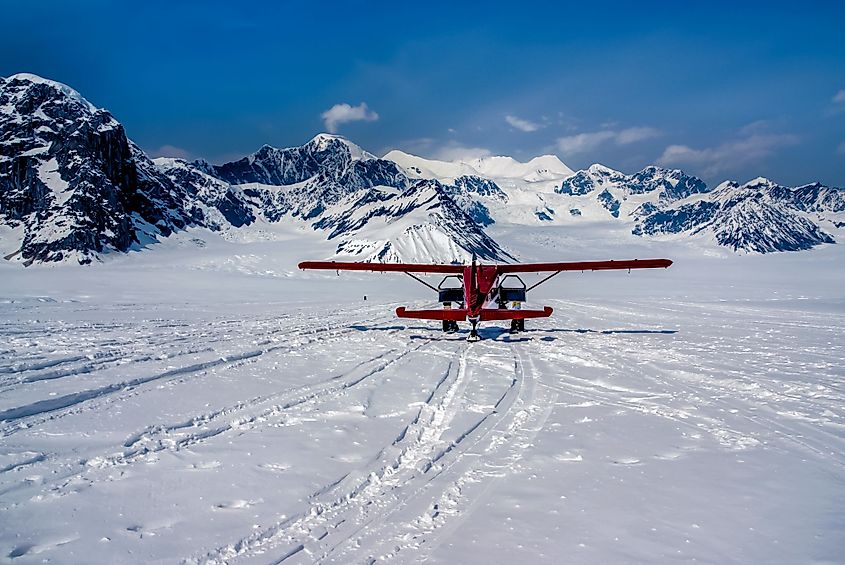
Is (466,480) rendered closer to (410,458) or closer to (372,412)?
(410,458)

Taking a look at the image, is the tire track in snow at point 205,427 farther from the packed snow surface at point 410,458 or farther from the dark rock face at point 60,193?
the dark rock face at point 60,193

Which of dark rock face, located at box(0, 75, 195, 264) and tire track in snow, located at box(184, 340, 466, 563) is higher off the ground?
dark rock face, located at box(0, 75, 195, 264)

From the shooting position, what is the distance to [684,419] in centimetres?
832

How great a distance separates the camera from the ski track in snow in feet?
15.7

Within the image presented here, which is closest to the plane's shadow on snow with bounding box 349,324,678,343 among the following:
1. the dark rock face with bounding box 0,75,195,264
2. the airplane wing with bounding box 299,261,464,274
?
the airplane wing with bounding box 299,261,464,274

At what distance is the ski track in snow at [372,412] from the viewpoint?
4.78 m

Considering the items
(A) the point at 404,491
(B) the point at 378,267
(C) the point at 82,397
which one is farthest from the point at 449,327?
(A) the point at 404,491

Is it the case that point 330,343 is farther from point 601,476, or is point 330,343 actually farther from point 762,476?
point 762,476

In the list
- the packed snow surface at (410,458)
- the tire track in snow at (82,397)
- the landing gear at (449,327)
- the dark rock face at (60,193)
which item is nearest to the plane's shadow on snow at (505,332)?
Answer: the landing gear at (449,327)

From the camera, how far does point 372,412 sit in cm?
850

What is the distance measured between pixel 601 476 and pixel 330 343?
11.2 metres

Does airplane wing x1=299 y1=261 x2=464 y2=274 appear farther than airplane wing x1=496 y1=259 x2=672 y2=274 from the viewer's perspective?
Yes

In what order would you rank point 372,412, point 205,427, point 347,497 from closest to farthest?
point 347,497 < point 205,427 < point 372,412

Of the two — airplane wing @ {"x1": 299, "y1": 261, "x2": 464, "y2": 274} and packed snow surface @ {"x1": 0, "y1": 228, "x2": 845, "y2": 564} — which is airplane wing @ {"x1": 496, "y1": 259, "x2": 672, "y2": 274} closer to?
airplane wing @ {"x1": 299, "y1": 261, "x2": 464, "y2": 274}
